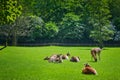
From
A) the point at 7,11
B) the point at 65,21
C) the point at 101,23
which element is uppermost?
the point at 7,11

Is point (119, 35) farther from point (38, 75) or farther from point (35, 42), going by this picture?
point (38, 75)

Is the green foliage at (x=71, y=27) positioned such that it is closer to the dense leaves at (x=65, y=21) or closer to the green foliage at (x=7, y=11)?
the dense leaves at (x=65, y=21)

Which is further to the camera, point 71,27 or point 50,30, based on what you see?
point 71,27

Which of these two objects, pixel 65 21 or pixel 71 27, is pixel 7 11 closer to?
pixel 71 27

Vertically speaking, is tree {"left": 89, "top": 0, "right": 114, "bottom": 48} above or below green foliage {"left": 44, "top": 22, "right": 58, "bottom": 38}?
above

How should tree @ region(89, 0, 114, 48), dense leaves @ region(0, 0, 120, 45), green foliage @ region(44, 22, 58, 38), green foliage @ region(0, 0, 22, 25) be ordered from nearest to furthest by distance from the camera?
green foliage @ region(0, 0, 22, 25) < tree @ region(89, 0, 114, 48) < dense leaves @ region(0, 0, 120, 45) < green foliage @ region(44, 22, 58, 38)

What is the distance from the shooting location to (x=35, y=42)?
91500 mm

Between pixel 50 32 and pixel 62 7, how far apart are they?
1146cm

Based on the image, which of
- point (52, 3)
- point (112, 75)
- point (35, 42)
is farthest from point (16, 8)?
point (52, 3)

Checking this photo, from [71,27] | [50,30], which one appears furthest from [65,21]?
[50,30]

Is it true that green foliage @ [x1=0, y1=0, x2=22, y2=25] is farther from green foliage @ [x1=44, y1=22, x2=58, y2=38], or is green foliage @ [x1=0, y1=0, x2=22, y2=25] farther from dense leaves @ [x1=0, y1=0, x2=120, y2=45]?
green foliage @ [x1=44, y1=22, x2=58, y2=38]

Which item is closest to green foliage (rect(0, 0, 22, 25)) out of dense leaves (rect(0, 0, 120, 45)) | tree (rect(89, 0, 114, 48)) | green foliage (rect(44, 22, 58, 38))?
dense leaves (rect(0, 0, 120, 45))

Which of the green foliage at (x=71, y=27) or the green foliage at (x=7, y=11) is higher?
the green foliage at (x=7, y=11)

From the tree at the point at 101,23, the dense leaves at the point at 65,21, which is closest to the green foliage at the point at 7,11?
the dense leaves at the point at 65,21
